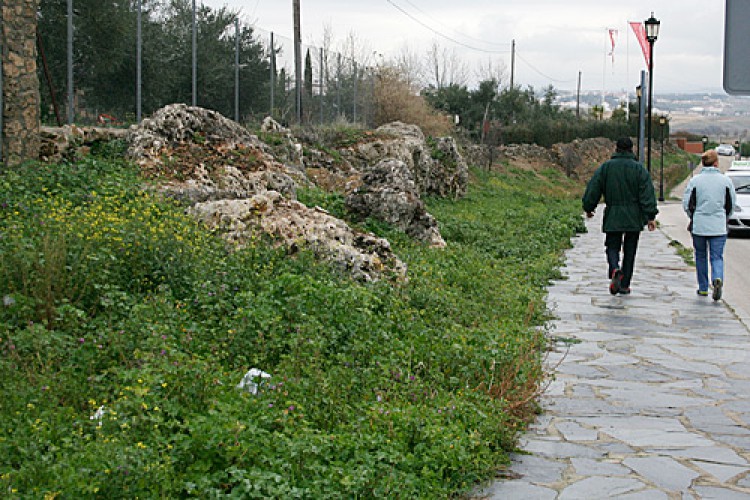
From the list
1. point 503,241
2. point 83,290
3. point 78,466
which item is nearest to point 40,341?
point 83,290

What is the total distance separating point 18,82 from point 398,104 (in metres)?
23.4

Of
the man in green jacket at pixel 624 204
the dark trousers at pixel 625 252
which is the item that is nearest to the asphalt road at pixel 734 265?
the dark trousers at pixel 625 252

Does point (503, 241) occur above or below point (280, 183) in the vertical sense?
below

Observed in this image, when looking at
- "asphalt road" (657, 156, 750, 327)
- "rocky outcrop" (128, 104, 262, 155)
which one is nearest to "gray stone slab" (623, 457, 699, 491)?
"asphalt road" (657, 156, 750, 327)

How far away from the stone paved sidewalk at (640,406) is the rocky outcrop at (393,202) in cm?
251

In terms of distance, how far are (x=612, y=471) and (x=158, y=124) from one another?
331 inches

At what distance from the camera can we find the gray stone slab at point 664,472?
511 cm

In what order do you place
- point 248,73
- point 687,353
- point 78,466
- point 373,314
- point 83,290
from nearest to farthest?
point 78,466, point 83,290, point 373,314, point 687,353, point 248,73

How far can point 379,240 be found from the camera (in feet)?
32.3

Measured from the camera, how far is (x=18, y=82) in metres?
11.0

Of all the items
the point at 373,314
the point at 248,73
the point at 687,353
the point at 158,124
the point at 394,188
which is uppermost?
the point at 248,73

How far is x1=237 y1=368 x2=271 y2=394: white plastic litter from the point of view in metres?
5.43

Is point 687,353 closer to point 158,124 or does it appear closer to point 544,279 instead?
point 544,279

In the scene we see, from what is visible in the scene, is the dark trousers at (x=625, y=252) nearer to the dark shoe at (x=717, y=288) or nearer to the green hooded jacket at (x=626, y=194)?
the green hooded jacket at (x=626, y=194)
